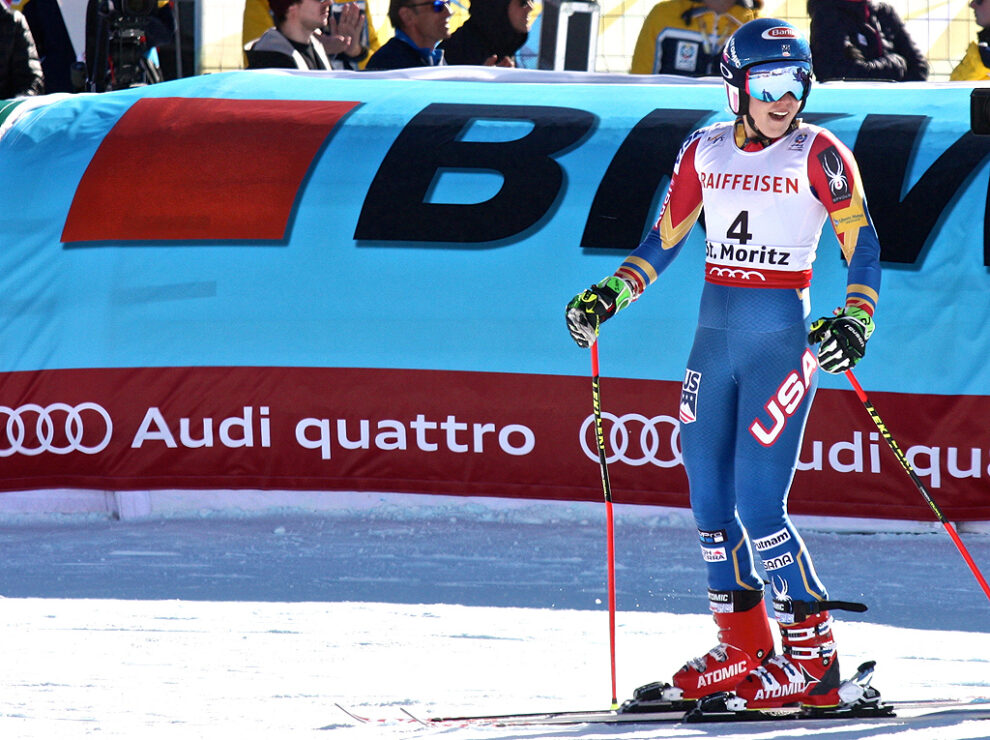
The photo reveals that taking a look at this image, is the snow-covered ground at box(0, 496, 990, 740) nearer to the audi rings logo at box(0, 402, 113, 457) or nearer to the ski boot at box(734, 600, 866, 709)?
the ski boot at box(734, 600, 866, 709)

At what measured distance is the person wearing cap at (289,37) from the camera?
7.08 meters

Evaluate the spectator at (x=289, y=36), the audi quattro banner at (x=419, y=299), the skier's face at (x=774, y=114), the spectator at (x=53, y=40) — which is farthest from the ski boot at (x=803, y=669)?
the spectator at (x=53, y=40)

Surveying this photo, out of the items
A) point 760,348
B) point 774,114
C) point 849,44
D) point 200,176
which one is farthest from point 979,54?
point 760,348

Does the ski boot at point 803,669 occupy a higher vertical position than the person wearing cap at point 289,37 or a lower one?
lower

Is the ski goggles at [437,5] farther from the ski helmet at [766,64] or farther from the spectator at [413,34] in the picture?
the ski helmet at [766,64]

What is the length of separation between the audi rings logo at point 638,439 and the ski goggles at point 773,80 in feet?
7.08

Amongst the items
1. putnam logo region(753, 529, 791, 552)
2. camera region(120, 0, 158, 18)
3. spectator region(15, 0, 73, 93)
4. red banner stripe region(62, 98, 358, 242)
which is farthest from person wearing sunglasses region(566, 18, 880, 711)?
spectator region(15, 0, 73, 93)

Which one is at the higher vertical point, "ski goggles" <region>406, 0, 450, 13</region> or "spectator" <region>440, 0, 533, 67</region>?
"ski goggles" <region>406, 0, 450, 13</region>

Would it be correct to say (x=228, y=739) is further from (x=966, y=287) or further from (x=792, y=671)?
(x=966, y=287)

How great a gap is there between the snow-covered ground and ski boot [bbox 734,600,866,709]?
12 centimetres

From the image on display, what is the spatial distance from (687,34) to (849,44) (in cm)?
91

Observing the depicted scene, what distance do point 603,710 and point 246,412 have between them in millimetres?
2617

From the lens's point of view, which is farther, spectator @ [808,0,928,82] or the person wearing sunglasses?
spectator @ [808,0,928,82]

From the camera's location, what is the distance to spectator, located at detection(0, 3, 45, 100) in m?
7.47
